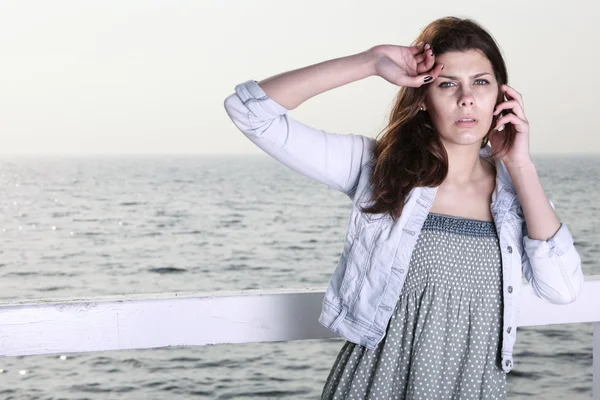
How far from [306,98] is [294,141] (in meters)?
0.10

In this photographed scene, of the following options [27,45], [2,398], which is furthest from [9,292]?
[27,45]

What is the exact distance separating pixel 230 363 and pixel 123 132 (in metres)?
22.6

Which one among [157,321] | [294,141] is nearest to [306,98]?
[294,141]

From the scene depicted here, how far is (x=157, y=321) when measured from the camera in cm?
222

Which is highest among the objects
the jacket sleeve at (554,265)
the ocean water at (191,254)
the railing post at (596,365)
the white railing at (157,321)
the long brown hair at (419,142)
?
→ the long brown hair at (419,142)

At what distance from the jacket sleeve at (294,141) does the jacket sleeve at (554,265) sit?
43 cm

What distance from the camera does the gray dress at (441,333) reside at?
1.92m

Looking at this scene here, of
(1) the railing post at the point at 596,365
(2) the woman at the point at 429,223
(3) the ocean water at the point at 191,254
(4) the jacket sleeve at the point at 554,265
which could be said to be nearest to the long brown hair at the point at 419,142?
(2) the woman at the point at 429,223

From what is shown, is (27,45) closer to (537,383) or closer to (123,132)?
(123,132)

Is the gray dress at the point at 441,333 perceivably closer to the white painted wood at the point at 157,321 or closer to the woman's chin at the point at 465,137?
the woman's chin at the point at 465,137

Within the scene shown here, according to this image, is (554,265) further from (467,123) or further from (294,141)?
(294,141)

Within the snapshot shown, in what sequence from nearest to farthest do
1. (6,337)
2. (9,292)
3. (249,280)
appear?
(6,337)
(9,292)
(249,280)

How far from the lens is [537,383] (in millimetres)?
8328

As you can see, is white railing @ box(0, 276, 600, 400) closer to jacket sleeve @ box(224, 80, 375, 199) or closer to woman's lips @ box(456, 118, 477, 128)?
jacket sleeve @ box(224, 80, 375, 199)
